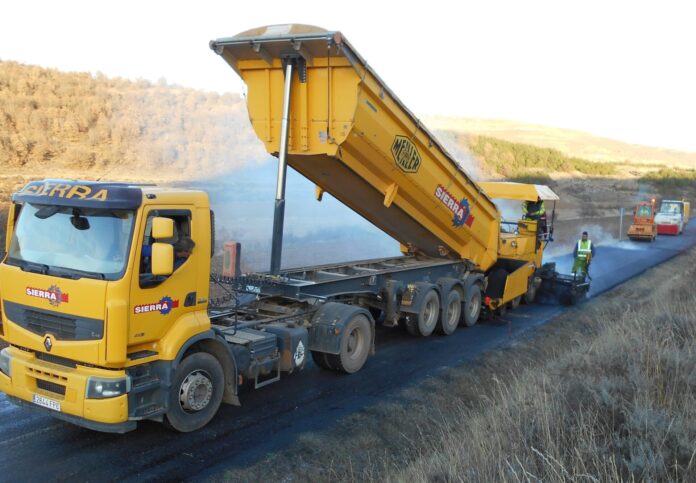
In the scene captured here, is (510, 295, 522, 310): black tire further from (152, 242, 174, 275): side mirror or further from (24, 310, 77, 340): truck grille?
(24, 310, 77, 340): truck grille

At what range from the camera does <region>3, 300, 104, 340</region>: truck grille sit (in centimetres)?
531

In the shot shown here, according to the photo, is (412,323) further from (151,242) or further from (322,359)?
(151,242)

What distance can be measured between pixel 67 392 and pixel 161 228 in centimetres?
176

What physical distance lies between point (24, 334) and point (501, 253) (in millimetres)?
9422

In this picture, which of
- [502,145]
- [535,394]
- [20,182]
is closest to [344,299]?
[535,394]

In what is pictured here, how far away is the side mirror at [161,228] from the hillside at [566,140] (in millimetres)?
77207

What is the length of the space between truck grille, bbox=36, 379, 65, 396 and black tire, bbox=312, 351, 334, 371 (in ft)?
11.3

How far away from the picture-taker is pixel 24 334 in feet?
18.9

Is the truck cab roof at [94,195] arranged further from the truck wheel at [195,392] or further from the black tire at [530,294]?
the black tire at [530,294]

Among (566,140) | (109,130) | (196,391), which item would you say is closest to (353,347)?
(196,391)

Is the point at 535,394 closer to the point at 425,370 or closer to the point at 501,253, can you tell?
the point at 425,370

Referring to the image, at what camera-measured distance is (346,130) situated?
25.9 ft

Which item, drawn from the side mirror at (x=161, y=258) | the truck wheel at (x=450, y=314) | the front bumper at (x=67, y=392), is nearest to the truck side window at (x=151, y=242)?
the side mirror at (x=161, y=258)

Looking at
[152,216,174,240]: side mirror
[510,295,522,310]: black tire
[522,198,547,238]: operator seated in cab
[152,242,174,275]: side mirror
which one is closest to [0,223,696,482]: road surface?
[152,242,174,275]: side mirror
